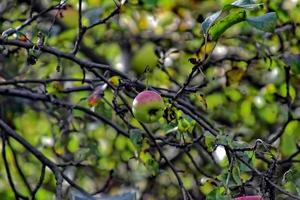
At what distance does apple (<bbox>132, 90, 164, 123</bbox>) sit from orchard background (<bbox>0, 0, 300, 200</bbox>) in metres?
0.05

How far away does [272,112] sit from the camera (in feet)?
8.36

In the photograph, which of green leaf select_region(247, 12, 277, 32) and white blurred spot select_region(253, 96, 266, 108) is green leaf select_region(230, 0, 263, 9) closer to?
green leaf select_region(247, 12, 277, 32)

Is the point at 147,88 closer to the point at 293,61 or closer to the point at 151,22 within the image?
the point at 293,61

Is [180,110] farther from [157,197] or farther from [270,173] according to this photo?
[157,197]

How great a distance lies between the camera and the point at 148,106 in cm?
128

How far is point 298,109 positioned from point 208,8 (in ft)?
1.57

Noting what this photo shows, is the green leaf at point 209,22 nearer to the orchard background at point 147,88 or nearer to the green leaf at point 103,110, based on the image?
the orchard background at point 147,88

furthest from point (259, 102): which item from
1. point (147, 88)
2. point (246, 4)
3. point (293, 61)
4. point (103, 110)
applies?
point (246, 4)

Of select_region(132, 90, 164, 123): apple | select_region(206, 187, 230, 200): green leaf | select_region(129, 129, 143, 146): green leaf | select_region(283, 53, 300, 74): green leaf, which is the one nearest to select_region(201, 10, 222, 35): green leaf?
select_region(132, 90, 164, 123): apple

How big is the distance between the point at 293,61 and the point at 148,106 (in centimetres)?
67

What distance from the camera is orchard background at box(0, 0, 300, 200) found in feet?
4.64

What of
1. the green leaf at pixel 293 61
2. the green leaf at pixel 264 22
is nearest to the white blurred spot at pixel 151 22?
the green leaf at pixel 293 61

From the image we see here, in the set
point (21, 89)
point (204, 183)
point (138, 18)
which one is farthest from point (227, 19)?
point (138, 18)

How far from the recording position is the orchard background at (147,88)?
141cm
